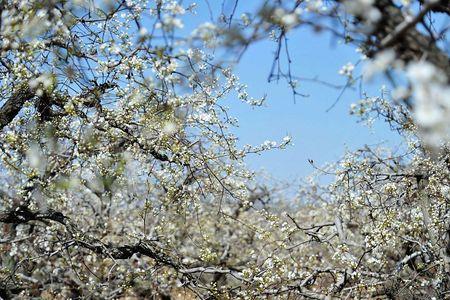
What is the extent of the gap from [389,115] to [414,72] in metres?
5.10

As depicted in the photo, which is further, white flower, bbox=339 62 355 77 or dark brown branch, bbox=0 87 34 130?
dark brown branch, bbox=0 87 34 130

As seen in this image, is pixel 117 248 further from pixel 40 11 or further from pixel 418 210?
pixel 418 210

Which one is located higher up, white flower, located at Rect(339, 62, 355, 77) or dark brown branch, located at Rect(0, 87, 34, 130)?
dark brown branch, located at Rect(0, 87, 34, 130)

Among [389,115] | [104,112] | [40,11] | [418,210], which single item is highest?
[389,115]

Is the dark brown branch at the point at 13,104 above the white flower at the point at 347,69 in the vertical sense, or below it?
above

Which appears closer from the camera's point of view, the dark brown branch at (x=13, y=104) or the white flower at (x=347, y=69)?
the white flower at (x=347, y=69)

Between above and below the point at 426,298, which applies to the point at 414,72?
below

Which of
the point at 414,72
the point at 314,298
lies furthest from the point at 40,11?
the point at 314,298

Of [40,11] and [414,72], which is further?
[40,11]

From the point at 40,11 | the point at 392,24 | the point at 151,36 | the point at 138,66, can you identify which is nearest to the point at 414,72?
the point at 392,24

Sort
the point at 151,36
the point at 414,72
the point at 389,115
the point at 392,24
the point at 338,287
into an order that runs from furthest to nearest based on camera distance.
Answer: the point at 389,115
the point at 338,287
the point at 151,36
the point at 392,24
the point at 414,72

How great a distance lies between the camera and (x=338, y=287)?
597 cm

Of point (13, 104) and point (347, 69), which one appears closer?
point (347, 69)

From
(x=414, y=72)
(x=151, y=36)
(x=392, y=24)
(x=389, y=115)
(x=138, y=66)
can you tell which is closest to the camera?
(x=414, y=72)
